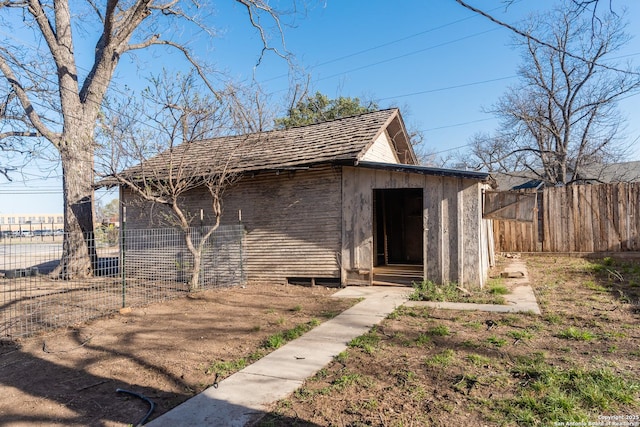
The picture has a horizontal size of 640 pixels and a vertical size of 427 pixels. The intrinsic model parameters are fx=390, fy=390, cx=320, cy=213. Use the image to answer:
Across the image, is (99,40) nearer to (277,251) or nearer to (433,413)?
(277,251)

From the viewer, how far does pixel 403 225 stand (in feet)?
44.4

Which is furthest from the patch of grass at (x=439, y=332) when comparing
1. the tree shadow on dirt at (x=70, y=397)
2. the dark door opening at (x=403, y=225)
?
the dark door opening at (x=403, y=225)

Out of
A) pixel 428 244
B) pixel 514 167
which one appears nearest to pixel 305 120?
pixel 514 167

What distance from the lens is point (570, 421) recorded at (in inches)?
117

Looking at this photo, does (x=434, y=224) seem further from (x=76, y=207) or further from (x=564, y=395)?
(x=76, y=207)

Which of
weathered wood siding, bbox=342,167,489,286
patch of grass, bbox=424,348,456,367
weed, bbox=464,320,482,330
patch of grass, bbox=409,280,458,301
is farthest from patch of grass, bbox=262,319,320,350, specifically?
weathered wood siding, bbox=342,167,489,286

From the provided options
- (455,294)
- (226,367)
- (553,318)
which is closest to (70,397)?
(226,367)

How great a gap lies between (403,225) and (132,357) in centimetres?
1030

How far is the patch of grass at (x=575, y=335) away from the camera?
5000mm

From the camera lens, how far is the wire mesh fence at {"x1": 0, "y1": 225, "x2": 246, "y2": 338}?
21.1 feet

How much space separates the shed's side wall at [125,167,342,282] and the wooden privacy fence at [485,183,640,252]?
6298 mm

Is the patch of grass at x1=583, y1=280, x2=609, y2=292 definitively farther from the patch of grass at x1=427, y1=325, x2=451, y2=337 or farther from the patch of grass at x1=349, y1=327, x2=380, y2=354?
the patch of grass at x1=349, y1=327, x2=380, y2=354

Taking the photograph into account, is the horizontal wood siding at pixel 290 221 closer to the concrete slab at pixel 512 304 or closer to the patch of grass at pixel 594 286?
the concrete slab at pixel 512 304

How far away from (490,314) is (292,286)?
4.90m
